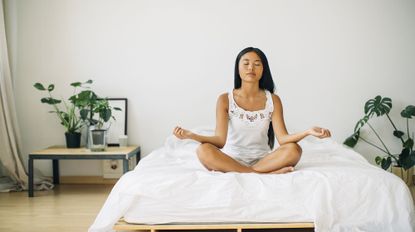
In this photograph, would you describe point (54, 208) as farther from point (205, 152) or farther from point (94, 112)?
point (205, 152)

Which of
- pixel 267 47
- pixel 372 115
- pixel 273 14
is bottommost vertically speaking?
pixel 372 115

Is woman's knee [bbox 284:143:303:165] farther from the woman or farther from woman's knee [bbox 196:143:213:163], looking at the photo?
woman's knee [bbox 196:143:213:163]

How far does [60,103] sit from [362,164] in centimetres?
269

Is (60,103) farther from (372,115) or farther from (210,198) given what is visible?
(372,115)

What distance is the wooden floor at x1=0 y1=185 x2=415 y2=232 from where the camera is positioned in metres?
2.87

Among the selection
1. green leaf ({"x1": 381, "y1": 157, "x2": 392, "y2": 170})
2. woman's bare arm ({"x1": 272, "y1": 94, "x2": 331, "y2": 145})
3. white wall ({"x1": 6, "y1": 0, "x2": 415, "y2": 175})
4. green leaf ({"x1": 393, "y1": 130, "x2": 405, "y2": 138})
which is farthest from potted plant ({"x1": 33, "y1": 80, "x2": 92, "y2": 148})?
green leaf ({"x1": 393, "y1": 130, "x2": 405, "y2": 138})

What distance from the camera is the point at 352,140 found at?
397cm

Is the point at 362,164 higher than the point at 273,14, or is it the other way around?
the point at 273,14

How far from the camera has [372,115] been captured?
13.5ft

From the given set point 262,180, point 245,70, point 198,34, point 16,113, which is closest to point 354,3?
point 198,34

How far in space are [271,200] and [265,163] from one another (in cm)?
31

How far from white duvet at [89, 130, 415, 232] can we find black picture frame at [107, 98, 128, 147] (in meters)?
1.64

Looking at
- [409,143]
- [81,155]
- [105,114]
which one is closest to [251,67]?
[105,114]

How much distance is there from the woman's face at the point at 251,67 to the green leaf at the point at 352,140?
151 centimetres
